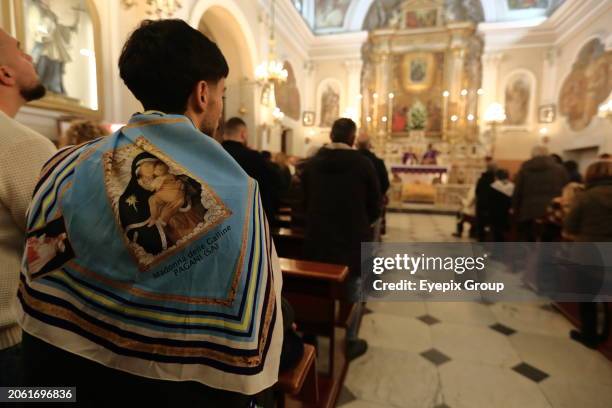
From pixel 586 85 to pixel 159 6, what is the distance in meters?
12.0

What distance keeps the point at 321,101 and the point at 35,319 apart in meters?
14.9

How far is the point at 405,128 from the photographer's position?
13.9 m

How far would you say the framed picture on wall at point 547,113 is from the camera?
39.5 ft

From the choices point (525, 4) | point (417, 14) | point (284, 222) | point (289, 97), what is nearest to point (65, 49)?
point (284, 222)

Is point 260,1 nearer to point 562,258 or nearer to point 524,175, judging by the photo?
point 524,175

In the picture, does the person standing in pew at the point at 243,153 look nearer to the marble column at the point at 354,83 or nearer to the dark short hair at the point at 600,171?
the dark short hair at the point at 600,171

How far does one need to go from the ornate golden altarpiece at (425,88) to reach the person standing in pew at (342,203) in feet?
34.2

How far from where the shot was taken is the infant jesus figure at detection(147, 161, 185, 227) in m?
0.70

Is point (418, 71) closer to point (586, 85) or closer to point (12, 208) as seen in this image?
point (586, 85)

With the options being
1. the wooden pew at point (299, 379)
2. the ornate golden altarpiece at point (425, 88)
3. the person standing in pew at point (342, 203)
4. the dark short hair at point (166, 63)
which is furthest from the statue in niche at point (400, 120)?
the dark short hair at point (166, 63)

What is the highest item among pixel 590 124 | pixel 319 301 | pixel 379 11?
pixel 379 11

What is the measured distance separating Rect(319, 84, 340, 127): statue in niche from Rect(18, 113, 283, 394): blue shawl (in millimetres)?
14397

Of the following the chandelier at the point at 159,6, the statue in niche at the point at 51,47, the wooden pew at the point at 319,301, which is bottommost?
A: the wooden pew at the point at 319,301

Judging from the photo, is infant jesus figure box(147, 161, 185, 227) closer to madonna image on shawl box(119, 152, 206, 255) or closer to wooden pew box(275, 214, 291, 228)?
madonna image on shawl box(119, 152, 206, 255)
